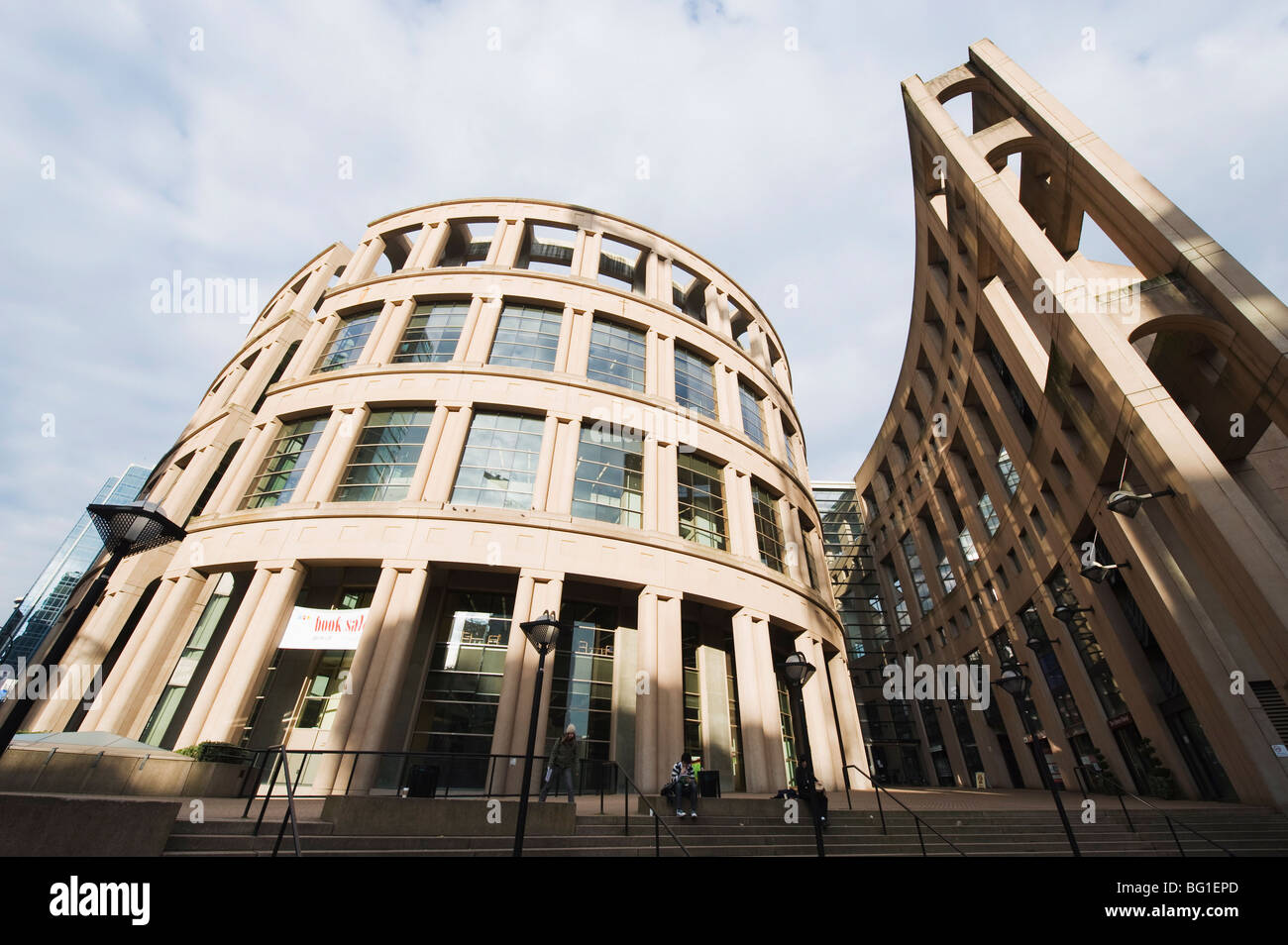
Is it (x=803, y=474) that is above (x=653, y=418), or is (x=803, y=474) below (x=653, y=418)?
above

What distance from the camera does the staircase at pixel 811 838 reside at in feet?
25.6

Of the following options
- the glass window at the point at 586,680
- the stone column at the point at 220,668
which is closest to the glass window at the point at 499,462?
the glass window at the point at 586,680

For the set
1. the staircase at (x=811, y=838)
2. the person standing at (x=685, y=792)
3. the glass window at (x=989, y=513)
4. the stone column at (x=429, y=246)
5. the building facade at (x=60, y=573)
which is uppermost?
the building facade at (x=60, y=573)

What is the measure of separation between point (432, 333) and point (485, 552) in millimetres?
10419

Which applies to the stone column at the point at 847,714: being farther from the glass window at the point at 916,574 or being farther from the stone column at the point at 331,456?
the glass window at the point at 916,574

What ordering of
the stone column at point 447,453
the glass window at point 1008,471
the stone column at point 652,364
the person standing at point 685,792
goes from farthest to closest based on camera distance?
1. the glass window at point 1008,471
2. the stone column at point 652,364
3. the stone column at point 447,453
4. the person standing at point 685,792

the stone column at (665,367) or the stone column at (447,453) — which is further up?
the stone column at (665,367)

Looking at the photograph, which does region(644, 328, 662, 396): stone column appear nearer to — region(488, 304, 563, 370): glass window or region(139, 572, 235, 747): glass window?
region(488, 304, 563, 370): glass window

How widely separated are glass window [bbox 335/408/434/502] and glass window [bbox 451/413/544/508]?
1.66 meters

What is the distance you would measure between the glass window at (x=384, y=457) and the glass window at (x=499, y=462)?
166 cm
